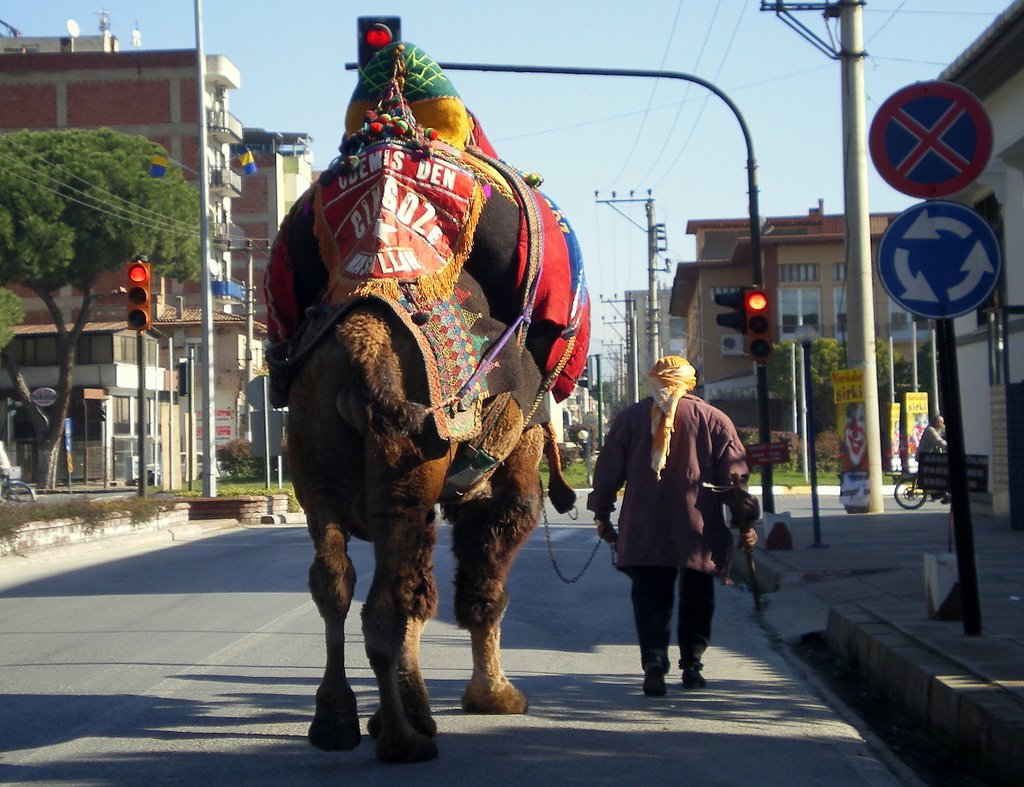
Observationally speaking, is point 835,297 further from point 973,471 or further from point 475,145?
point 475,145

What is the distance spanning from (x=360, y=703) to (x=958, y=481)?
3.55 metres

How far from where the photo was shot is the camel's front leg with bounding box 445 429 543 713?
22.0ft

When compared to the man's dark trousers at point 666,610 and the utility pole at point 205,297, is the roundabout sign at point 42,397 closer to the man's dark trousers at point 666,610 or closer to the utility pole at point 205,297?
the utility pole at point 205,297

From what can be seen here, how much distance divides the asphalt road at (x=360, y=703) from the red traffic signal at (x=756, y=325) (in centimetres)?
679

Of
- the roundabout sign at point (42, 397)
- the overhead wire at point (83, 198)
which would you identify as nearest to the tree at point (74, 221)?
the overhead wire at point (83, 198)

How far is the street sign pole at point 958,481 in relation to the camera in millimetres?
8078

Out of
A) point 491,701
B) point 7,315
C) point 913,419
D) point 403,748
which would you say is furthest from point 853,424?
point 7,315

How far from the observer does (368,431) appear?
5.30 m

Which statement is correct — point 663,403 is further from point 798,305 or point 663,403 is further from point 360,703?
point 798,305

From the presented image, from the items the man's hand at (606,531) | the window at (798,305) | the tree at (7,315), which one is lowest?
the man's hand at (606,531)

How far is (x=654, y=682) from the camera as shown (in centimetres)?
762

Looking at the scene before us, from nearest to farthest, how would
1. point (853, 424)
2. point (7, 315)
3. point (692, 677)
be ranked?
1. point (692, 677)
2. point (853, 424)
3. point (7, 315)

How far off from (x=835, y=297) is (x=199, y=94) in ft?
175

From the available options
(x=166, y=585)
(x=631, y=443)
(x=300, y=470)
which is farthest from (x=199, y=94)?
(x=300, y=470)
